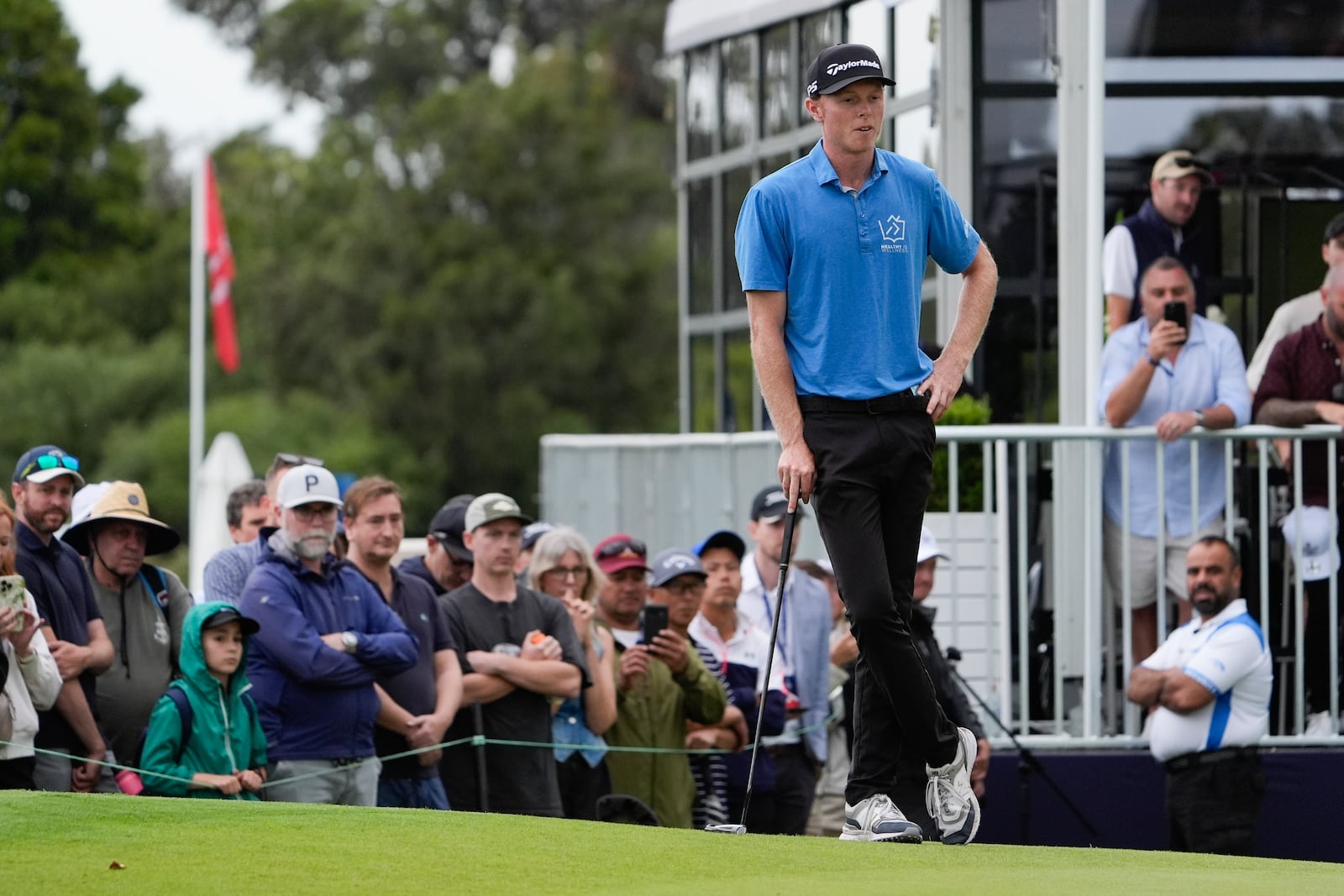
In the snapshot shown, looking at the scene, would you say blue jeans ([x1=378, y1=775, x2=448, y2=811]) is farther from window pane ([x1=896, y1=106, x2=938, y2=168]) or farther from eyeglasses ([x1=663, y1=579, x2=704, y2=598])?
window pane ([x1=896, y1=106, x2=938, y2=168])

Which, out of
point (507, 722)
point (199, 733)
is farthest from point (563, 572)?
point (199, 733)

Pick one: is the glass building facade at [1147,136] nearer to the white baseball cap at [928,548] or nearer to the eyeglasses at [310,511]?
the white baseball cap at [928,548]

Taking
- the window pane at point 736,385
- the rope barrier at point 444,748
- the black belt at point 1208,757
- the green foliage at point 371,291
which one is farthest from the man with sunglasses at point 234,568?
the green foliage at point 371,291

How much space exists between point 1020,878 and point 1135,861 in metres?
0.71

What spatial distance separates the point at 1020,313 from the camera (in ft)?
43.7

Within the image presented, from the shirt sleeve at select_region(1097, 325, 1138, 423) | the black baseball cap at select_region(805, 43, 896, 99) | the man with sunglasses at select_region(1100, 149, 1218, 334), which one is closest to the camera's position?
the black baseball cap at select_region(805, 43, 896, 99)

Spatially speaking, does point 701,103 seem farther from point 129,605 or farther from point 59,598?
point 59,598

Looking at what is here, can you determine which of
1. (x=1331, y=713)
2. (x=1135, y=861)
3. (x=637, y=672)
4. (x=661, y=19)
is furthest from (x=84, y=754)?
(x=661, y=19)

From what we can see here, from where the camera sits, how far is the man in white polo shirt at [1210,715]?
10172 millimetres

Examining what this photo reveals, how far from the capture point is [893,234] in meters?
6.94

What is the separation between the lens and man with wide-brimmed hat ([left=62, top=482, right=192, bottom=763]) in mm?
8945

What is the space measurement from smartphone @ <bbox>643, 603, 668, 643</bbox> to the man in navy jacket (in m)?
1.24

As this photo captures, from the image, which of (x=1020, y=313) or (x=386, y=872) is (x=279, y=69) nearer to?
(x=1020, y=313)

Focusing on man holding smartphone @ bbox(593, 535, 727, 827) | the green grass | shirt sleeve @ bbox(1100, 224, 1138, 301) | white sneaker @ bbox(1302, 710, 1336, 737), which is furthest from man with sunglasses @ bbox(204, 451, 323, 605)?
white sneaker @ bbox(1302, 710, 1336, 737)
